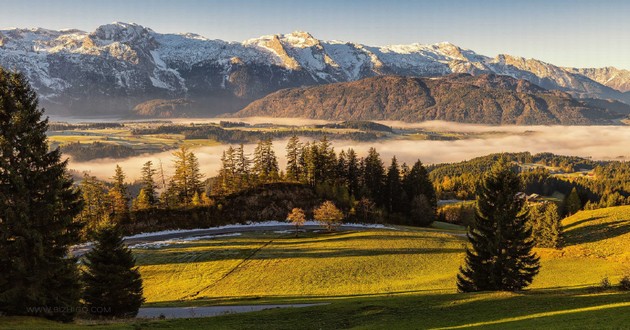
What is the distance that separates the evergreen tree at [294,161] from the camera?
120062 millimetres

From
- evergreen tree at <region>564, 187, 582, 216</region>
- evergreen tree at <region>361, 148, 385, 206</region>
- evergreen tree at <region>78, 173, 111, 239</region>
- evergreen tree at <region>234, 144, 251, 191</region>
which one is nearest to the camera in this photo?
evergreen tree at <region>78, 173, 111, 239</region>

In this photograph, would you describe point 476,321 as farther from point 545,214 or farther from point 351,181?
point 351,181

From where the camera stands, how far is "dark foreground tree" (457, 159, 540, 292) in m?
42.0

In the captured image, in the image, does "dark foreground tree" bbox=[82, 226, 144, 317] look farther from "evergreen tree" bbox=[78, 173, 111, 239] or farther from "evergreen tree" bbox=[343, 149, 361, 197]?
"evergreen tree" bbox=[343, 149, 361, 197]

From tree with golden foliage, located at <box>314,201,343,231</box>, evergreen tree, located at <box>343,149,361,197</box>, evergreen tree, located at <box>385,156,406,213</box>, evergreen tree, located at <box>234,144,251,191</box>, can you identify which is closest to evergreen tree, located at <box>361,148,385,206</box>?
evergreen tree, located at <box>385,156,406,213</box>

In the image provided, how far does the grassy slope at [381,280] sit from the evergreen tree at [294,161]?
32.1 m

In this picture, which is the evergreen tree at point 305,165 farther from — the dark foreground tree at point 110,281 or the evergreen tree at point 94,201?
the dark foreground tree at point 110,281

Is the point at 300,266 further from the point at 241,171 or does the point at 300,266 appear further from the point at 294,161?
the point at 294,161

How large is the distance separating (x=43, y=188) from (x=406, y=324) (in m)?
27.8

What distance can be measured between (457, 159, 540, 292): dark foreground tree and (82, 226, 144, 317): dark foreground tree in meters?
32.6

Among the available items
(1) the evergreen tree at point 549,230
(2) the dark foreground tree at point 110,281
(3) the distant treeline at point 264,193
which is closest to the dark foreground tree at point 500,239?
(1) the evergreen tree at point 549,230

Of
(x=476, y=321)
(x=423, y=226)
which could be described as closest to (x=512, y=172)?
(x=476, y=321)

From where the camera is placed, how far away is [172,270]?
2511 inches

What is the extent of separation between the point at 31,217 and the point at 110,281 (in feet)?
32.6
